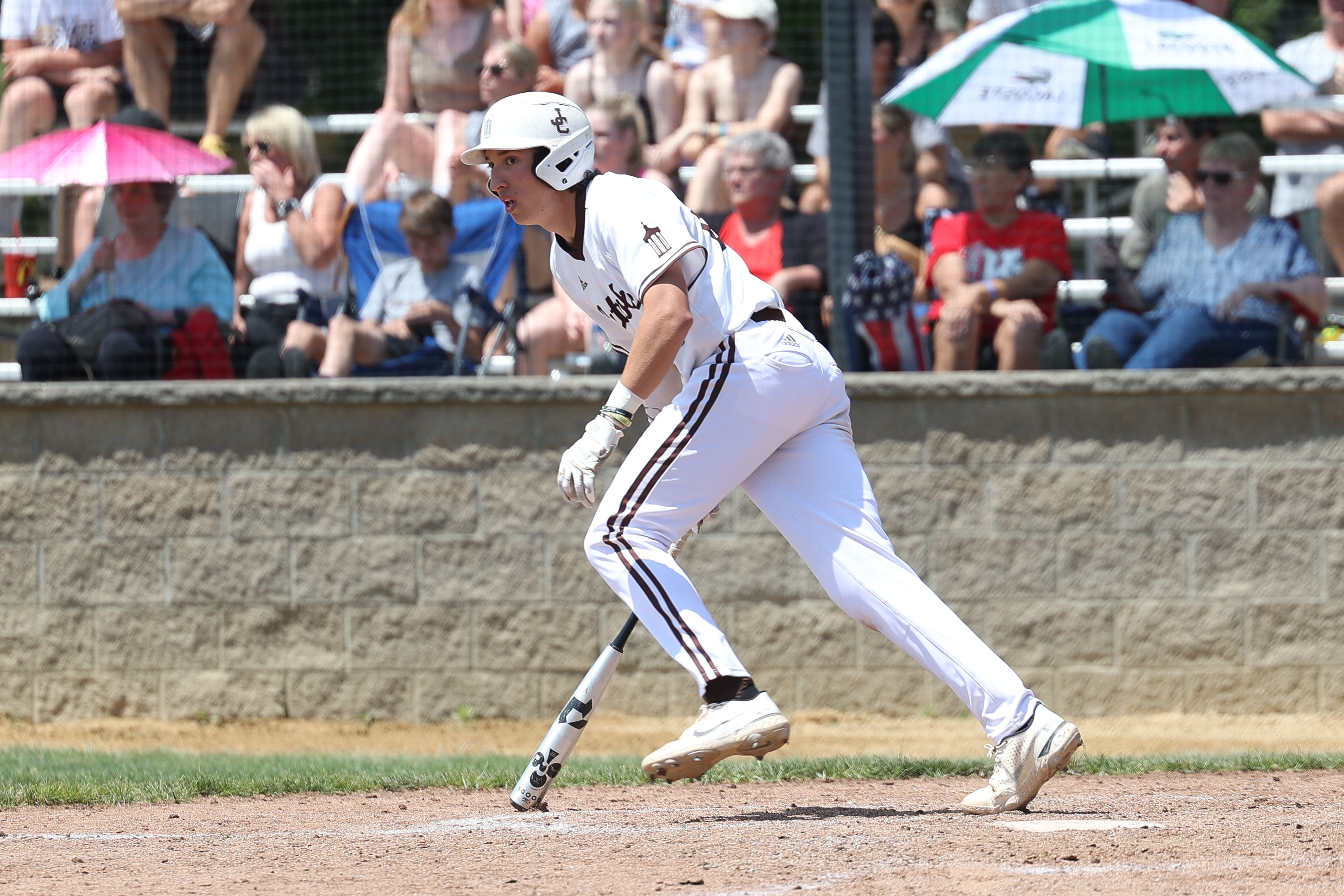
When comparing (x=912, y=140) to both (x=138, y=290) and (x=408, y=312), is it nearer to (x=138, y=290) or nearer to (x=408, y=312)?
(x=408, y=312)

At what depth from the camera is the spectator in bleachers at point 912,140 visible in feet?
28.1

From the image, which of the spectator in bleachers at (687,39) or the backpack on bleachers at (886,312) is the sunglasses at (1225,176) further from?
the spectator in bleachers at (687,39)

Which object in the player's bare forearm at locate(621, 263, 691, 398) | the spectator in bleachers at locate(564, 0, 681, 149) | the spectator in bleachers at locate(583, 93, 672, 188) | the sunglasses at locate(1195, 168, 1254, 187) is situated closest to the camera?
the player's bare forearm at locate(621, 263, 691, 398)

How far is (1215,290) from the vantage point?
793 cm

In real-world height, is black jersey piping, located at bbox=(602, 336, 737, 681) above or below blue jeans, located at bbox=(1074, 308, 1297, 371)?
above

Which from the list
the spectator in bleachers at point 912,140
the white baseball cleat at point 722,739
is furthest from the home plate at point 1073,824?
the spectator in bleachers at point 912,140

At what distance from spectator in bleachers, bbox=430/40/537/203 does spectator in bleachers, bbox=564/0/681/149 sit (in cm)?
39

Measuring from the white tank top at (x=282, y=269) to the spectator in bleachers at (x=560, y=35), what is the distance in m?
1.90

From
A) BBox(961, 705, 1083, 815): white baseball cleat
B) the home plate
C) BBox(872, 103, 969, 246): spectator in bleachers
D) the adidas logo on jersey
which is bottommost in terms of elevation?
the home plate

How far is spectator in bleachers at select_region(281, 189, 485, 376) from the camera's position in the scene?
830cm

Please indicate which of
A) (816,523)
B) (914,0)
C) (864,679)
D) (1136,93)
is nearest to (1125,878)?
(816,523)

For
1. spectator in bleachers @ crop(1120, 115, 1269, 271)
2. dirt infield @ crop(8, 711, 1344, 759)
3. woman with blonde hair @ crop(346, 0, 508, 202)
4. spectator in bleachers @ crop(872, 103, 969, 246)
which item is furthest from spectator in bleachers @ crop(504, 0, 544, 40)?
dirt infield @ crop(8, 711, 1344, 759)

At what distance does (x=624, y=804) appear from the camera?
514 centimetres

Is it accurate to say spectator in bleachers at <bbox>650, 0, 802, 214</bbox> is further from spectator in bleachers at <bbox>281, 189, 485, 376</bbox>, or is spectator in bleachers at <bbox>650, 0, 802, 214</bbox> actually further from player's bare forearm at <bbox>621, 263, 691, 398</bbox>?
player's bare forearm at <bbox>621, 263, 691, 398</bbox>
